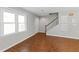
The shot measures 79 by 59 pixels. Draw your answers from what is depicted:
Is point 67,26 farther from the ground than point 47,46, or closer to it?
farther from the ground

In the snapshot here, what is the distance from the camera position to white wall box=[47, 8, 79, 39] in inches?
271

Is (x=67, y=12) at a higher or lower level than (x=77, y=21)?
higher

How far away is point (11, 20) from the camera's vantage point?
4.75 meters

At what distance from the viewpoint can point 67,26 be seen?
24.2 feet

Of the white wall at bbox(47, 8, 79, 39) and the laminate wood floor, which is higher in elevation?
the white wall at bbox(47, 8, 79, 39)

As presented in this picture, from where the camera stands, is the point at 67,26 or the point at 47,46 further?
the point at 67,26

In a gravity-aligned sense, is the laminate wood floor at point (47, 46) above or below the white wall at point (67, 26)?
below

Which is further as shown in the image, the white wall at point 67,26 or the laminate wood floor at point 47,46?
the white wall at point 67,26

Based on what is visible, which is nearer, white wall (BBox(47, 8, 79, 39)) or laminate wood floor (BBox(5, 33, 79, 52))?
laminate wood floor (BBox(5, 33, 79, 52))

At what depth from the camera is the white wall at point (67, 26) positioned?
6.88m
